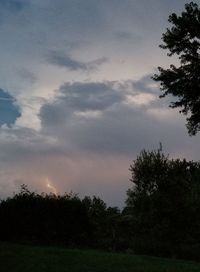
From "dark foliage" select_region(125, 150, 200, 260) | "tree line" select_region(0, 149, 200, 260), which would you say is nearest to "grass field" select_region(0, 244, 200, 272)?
"tree line" select_region(0, 149, 200, 260)

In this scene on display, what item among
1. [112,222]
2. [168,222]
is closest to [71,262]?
[168,222]

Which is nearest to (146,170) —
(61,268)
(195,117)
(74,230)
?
(195,117)

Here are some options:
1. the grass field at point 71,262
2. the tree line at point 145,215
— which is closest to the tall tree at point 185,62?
the tree line at point 145,215

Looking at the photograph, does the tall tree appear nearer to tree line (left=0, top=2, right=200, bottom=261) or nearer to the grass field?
tree line (left=0, top=2, right=200, bottom=261)

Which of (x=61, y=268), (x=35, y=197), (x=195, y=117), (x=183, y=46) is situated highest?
(x=183, y=46)

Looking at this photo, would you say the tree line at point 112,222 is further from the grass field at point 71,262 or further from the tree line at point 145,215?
the grass field at point 71,262

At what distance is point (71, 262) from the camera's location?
74.0 ft

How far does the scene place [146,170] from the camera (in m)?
77.8

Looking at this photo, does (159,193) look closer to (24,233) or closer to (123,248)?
(123,248)

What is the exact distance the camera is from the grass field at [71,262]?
2128 cm

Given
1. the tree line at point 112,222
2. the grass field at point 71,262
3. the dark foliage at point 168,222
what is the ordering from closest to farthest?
the grass field at point 71,262
the tree line at point 112,222
the dark foliage at point 168,222

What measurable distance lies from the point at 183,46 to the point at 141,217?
47.4ft

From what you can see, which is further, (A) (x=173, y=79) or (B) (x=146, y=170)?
(B) (x=146, y=170)

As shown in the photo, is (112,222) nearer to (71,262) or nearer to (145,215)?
(145,215)
